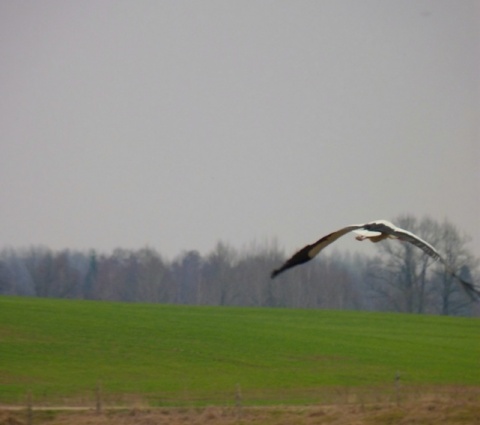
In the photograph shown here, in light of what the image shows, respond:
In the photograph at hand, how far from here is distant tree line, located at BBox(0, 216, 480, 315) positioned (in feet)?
207

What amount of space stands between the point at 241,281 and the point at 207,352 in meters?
38.8

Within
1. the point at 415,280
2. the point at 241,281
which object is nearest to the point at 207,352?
the point at 415,280

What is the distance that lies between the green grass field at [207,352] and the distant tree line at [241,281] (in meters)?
8.55

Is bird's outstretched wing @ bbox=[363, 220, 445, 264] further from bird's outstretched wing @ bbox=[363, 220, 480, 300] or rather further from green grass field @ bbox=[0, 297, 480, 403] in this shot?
green grass field @ bbox=[0, 297, 480, 403]

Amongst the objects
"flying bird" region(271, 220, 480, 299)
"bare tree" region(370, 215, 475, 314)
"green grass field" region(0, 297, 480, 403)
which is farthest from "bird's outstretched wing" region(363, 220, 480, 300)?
"bare tree" region(370, 215, 475, 314)

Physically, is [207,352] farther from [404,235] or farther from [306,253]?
[404,235]

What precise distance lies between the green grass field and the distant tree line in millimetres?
8554

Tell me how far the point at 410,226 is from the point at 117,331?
55.4ft

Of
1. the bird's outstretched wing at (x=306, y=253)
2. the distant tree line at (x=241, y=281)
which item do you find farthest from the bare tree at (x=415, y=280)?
the bird's outstretched wing at (x=306, y=253)

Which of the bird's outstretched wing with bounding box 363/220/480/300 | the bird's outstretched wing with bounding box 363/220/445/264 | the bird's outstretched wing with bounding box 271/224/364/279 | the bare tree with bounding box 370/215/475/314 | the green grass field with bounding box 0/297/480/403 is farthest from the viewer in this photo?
the bare tree with bounding box 370/215/475/314

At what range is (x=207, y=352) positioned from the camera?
3800 centimetres

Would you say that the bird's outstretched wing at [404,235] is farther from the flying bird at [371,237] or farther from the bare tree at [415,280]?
the bare tree at [415,280]

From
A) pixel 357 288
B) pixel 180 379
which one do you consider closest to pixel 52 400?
pixel 180 379

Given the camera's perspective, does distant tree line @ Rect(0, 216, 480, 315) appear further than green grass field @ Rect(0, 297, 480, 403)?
Yes
